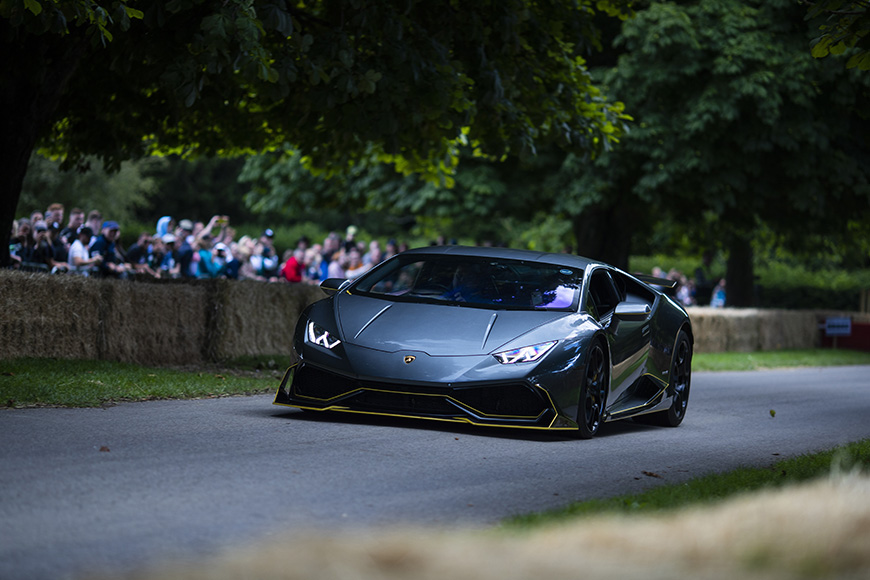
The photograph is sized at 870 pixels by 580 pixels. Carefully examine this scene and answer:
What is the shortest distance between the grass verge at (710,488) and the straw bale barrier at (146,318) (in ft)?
26.0

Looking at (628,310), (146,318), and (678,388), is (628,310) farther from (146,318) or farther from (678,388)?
(146,318)

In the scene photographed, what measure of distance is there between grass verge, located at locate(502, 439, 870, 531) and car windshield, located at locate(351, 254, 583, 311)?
7.39 ft

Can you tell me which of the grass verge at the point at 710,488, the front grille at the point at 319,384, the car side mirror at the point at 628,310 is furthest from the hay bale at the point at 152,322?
the grass verge at the point at 710,488

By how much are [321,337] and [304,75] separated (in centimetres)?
646

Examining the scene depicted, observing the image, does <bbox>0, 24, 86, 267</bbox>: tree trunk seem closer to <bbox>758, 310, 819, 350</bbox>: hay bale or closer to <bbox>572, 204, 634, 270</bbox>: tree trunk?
<bbox>572, 204, 634, 270</bbox>: tree trunk

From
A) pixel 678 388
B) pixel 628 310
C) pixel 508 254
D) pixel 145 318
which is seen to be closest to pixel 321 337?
pixel 508 254

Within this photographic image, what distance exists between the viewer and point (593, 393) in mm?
9719

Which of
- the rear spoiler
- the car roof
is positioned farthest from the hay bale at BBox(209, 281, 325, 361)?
the car roof

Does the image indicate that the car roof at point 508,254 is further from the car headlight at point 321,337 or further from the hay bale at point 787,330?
the hay bale at point 787,330

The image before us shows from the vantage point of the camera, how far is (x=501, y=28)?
14.4 meters

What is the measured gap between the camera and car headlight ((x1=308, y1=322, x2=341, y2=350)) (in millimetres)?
9281

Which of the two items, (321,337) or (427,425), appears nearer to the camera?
(321,337)

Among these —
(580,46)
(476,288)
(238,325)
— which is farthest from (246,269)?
(476,288)

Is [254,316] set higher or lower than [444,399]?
higher
